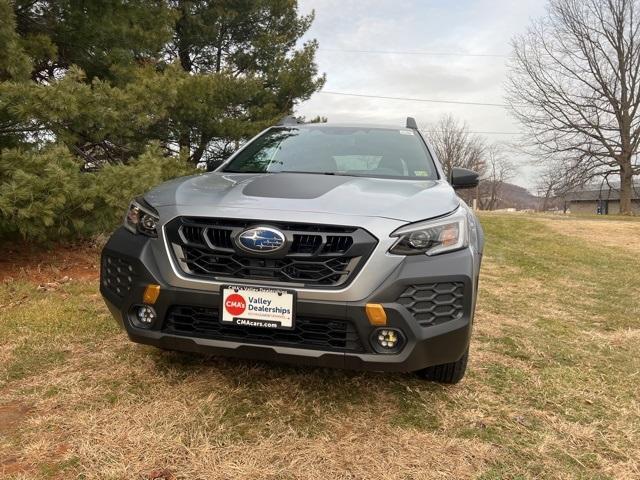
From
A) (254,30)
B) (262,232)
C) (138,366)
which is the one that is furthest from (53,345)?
(254,30)

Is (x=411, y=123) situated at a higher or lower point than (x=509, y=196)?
lower

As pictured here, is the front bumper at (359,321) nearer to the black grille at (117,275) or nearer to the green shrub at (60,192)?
the black grille at (117,275)

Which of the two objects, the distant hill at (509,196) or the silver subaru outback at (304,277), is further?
the distant hill at (509,196)

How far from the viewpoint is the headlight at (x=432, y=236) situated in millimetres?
2193

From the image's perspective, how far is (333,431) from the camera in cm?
230

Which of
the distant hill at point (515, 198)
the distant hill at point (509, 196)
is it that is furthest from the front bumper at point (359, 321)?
the distant hill at point (515, 198)

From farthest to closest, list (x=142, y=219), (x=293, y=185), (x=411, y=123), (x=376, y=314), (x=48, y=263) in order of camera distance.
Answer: (x=48, y=263), (x=411, y=123), (x=293, y=185), (x=142, y=219), (x=376, y=314)

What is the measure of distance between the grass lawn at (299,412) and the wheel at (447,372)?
0.21 ft

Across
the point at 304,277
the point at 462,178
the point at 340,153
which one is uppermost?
the point at 340,153

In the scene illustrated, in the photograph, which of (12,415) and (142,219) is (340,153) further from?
(12,415)

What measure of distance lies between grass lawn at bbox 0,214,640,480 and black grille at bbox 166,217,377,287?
730 millimetres

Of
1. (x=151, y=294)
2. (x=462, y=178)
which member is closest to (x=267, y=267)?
(x=151, y=294)

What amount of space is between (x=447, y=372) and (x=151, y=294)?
1672mm

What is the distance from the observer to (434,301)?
219 cm
